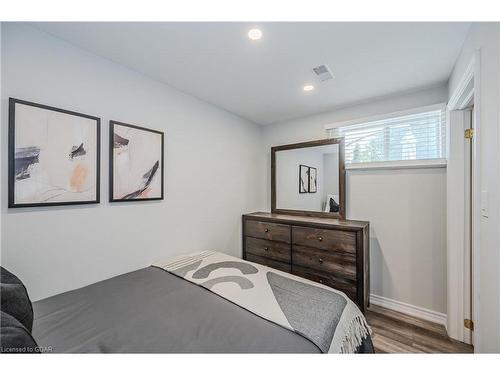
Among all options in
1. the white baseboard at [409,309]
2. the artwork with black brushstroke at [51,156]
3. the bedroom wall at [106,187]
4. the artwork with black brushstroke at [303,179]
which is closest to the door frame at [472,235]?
the white baseboard at [409,309]

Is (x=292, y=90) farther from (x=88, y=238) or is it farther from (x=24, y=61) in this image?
(x=88, y=238)

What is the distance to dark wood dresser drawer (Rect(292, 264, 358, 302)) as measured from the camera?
2.07 meters

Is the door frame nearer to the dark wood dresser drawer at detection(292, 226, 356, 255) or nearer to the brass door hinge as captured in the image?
the brass door hinge

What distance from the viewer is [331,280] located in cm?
220

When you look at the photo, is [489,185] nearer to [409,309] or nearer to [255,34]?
[255,34]

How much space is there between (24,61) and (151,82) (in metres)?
0.84

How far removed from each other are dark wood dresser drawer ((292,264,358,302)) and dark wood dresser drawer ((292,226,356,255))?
27 cm

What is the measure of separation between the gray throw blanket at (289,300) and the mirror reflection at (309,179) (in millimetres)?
1339

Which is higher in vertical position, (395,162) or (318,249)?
(395,162)

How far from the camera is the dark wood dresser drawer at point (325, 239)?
211 centimetres

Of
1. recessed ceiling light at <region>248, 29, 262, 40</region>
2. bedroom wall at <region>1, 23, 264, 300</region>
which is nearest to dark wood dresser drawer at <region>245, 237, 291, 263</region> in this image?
bedroom wall at <region>1, 23, 264, 300</region>

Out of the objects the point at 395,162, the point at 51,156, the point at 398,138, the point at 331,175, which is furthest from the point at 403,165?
the point at 51,156

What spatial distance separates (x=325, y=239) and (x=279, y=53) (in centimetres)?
178
